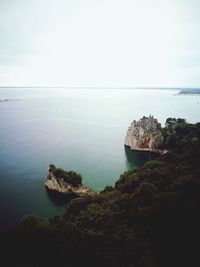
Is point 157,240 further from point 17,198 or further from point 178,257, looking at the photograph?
point 17,198

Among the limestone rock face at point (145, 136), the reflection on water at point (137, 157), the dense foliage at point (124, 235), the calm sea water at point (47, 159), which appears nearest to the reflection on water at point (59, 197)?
the calm sea water at point (47, 159)

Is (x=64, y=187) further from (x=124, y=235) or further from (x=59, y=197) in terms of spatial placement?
(x=124, y=235)

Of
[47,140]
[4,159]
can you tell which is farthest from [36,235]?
[47,140]

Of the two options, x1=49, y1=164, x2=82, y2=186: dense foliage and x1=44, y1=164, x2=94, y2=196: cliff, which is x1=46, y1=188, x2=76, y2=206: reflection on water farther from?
x1=49, y1=164, x2=82, y2=186: dense foliage

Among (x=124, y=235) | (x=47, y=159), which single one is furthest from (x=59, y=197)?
(x=124, y=235)

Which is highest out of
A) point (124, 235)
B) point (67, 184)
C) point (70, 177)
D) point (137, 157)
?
point (124, 235)

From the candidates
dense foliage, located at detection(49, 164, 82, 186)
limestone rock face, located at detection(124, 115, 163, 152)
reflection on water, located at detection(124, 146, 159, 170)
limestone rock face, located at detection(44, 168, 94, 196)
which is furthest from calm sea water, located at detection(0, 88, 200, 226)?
dense foliage, located at detection(49, 164, 82, 186)

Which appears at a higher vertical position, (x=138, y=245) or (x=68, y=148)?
(x=138, y=245)
